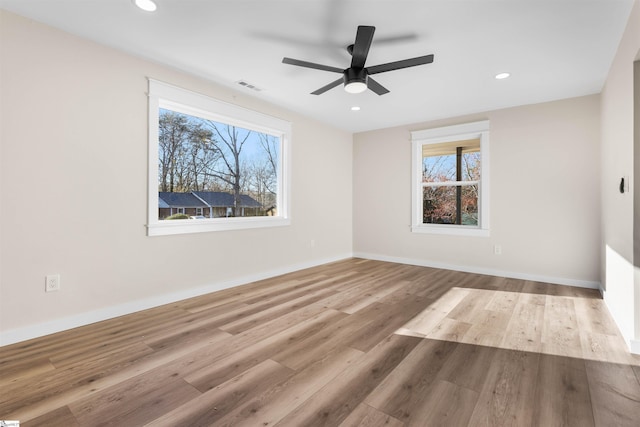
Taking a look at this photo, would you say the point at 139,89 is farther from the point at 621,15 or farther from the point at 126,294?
the point at 621,15

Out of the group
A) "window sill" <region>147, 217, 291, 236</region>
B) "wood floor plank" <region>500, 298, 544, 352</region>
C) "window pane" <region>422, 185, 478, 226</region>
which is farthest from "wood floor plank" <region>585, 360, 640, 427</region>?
"window sill" <region>147, 217, 291, 236</region>

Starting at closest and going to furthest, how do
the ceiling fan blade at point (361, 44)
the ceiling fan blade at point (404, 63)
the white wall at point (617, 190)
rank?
the ceiling fan blade at point (361, 44)
the white wall at point (617, 190)
the ceiling fan blade at point (404, 63)

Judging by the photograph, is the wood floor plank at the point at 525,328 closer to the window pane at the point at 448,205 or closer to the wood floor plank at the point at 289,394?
the wood floor plank at the point at 289,394

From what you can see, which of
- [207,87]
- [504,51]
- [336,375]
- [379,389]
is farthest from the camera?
[207,87]

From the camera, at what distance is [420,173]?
525cm

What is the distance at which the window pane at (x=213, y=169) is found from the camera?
329 cm

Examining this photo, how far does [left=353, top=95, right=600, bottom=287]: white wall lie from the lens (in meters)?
3.83

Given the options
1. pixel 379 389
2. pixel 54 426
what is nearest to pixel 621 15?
pixel 379 389

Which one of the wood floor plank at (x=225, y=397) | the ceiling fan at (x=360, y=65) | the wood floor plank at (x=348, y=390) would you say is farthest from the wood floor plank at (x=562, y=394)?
the ceiling fan at (x=360, y=65)

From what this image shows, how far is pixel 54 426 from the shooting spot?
1394 mm

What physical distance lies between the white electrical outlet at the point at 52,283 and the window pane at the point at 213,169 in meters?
1.02

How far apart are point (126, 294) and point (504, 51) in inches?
168

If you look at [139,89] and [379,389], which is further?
[139,89]

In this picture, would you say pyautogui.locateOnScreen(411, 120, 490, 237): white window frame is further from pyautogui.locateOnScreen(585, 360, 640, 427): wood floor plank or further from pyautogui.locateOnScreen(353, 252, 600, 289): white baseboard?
pyautogui.locateOnScreen(585, 360, 640, 427): wood floor plank
